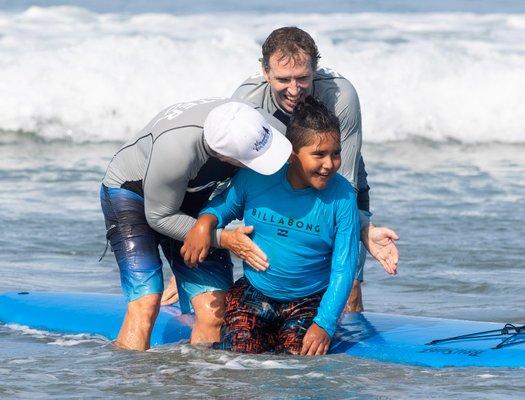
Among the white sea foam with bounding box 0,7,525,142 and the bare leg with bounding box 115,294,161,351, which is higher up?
the white sea foam with bounding box 0,7,525,142

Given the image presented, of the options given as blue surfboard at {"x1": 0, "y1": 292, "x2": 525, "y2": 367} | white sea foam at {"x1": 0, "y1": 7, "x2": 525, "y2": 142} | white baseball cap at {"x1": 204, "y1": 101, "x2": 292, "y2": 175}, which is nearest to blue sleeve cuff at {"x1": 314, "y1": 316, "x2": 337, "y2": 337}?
blue surfboard at {"x1": 0, "y1": 292, "x2": 525, "y2": 367}

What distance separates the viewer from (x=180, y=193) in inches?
218

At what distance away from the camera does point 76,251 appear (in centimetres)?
920

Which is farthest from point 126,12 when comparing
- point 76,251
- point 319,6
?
point 76,251

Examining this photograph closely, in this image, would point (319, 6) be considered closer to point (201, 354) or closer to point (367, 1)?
point (367, 1)

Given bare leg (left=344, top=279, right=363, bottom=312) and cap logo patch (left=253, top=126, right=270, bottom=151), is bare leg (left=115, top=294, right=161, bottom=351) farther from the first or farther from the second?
bare leg (left=344, top=279, right=363, bottom=312)

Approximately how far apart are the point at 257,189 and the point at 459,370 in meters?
1.28

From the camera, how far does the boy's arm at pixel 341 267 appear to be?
5.47m

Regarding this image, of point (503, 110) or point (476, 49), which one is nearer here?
point (503, 110)

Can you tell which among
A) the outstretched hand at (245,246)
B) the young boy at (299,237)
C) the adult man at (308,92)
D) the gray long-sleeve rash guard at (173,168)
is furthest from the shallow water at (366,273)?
the gray long-sleeve rash guard at (173,168)

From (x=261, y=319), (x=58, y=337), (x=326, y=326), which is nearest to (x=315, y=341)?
(x=326, y=326)

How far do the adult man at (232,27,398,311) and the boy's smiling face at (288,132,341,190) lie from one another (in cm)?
43

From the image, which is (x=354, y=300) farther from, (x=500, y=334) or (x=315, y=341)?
(x=315, y=341)

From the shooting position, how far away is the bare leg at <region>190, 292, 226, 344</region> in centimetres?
603
